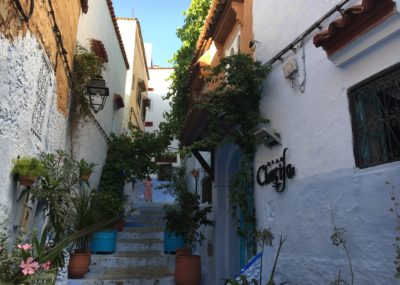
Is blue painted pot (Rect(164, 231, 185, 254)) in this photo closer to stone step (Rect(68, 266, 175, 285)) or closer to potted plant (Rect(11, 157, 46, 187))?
stone step (Rect(68, 266, 175, 285))

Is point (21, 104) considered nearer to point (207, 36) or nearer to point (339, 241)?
point (339, 241)

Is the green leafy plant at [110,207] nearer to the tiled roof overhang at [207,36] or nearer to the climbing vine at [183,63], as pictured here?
the climbing vine at [183,63]

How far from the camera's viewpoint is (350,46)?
327 centimetres

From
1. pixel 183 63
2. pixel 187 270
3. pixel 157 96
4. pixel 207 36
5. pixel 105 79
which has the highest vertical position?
pixel 157 96

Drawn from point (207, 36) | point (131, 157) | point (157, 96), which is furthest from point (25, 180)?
point (157, 96)

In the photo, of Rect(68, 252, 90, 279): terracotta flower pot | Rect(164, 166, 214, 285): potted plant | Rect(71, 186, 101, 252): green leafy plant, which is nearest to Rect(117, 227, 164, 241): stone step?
Rect(164, 166, 214, 285): potted plant

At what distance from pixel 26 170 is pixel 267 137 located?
2830mm

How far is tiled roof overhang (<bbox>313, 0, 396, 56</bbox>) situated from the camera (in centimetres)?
293

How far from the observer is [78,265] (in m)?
7.04

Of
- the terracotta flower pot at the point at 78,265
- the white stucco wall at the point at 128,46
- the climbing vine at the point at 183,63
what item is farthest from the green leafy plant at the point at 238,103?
the white stucco wall at the point at 128,46

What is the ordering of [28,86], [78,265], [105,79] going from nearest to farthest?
[28,86] < [78,265] < [105,79]

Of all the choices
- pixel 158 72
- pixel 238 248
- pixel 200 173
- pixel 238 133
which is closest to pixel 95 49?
pixel 200 173

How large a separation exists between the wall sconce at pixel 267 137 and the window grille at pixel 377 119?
4.42 feet

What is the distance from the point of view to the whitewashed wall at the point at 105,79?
7906mm
